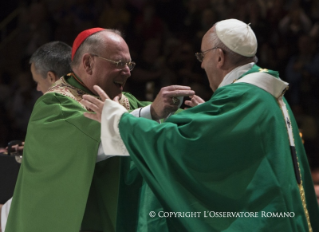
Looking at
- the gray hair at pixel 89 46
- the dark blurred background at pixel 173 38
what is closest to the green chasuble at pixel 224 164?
the gray hair at pixel 89 46

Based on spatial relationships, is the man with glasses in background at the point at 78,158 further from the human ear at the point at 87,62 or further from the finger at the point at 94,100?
the finger at the point at 94,100

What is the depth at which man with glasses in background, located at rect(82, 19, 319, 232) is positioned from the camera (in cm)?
277

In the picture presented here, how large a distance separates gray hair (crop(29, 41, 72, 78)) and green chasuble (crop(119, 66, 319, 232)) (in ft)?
4.09

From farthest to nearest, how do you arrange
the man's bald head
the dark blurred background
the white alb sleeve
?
the dark blurred background, the man's bald head, the white alb sleeve

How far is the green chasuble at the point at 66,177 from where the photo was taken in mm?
3062

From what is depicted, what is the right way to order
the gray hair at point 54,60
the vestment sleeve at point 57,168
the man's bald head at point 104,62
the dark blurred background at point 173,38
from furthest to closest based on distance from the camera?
1. the dark blurred background at point 173,38
2. the gray hair at point 54,60
3. the man's bald head at point 104,62
4. the vestment sleeve at point 57,168

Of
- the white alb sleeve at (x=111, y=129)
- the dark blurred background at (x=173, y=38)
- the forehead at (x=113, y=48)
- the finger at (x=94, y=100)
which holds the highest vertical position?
the forehead at (x=113, y=48)

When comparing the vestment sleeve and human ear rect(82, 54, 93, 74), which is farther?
human ear rect(82, 54, 93, 74)

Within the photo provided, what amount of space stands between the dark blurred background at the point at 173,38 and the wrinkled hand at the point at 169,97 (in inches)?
88.6

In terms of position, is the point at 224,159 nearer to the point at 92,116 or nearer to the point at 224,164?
the point at 224,164

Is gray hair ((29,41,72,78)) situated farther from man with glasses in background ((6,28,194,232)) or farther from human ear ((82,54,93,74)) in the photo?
human ear ((82,54,93,74))

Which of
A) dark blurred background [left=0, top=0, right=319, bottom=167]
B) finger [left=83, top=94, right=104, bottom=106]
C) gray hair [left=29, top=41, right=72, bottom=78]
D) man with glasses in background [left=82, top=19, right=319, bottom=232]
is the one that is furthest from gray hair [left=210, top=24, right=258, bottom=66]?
dark blurred background [left=0, top=0, right=319, bottom=167]

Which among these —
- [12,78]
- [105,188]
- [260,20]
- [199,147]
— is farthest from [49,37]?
[199,147]

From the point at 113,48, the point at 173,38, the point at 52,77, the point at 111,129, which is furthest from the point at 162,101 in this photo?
the point at 173,38
